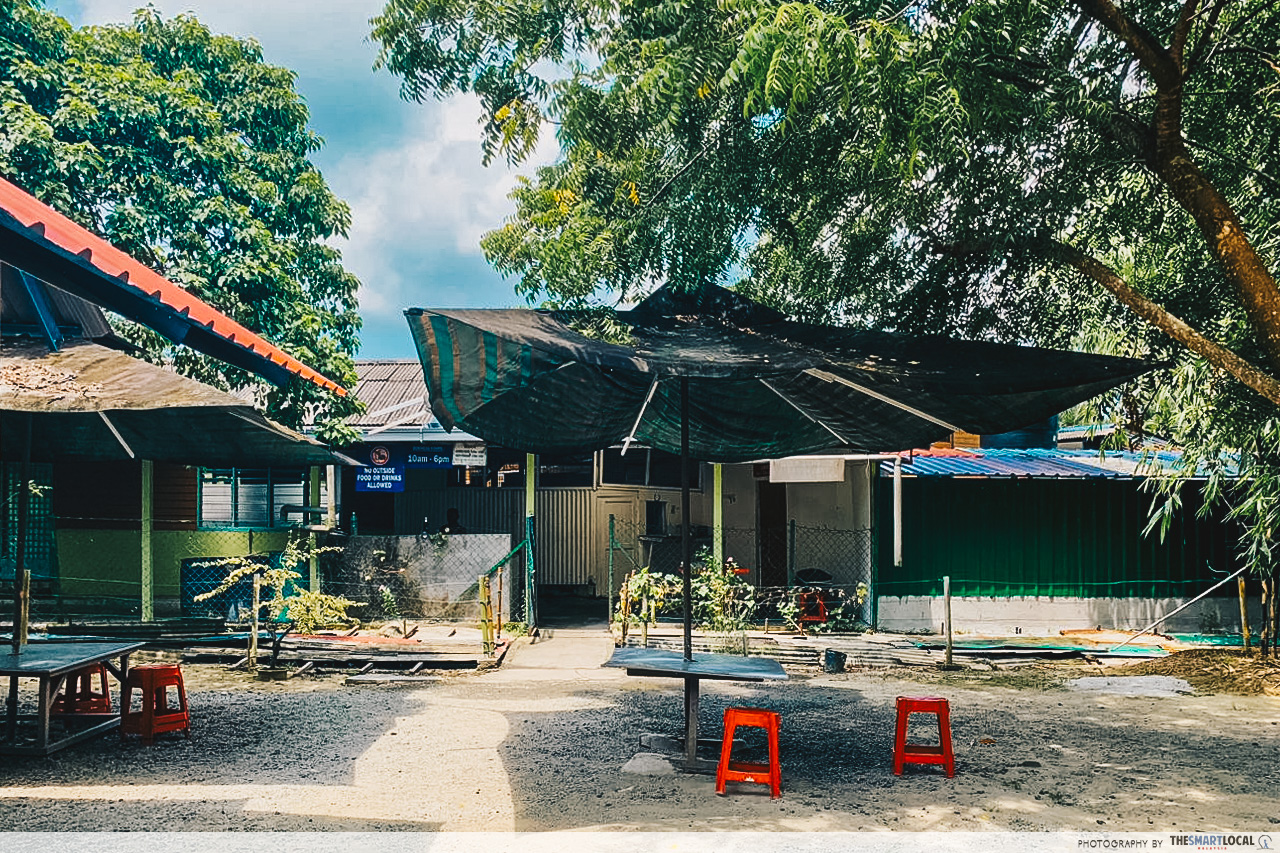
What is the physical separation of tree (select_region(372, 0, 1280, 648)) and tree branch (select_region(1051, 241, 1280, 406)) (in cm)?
2

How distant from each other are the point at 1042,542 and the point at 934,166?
9.44m

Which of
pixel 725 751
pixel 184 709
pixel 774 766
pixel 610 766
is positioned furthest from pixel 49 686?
pixel 774 766

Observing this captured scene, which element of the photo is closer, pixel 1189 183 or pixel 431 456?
pixel 1189 183

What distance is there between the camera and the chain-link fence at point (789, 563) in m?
13.8

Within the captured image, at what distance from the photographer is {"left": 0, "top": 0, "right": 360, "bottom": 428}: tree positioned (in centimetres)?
1288

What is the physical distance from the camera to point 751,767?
6.38 metres

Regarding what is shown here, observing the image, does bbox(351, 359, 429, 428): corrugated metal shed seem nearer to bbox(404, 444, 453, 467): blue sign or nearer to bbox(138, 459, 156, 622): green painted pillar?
bbox(404, 444, 453, 467): blue sign

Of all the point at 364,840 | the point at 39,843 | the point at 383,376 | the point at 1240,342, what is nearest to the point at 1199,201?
the point at 1240,342

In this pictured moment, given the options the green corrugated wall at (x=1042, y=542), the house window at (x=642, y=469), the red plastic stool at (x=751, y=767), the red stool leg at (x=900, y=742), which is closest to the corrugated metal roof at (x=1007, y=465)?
the green corrugated wall at (x=1042, y=542)

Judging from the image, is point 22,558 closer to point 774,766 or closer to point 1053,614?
point 774,766

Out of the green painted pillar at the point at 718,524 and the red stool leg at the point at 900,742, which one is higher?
the green painted pillar at the point at 718,524

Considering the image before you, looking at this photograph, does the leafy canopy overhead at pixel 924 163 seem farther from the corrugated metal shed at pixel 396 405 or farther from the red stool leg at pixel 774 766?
the corrugated metal shed at pixel 396 405

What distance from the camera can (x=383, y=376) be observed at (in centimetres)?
2036

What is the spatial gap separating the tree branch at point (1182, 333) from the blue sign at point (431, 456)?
35.0ft
